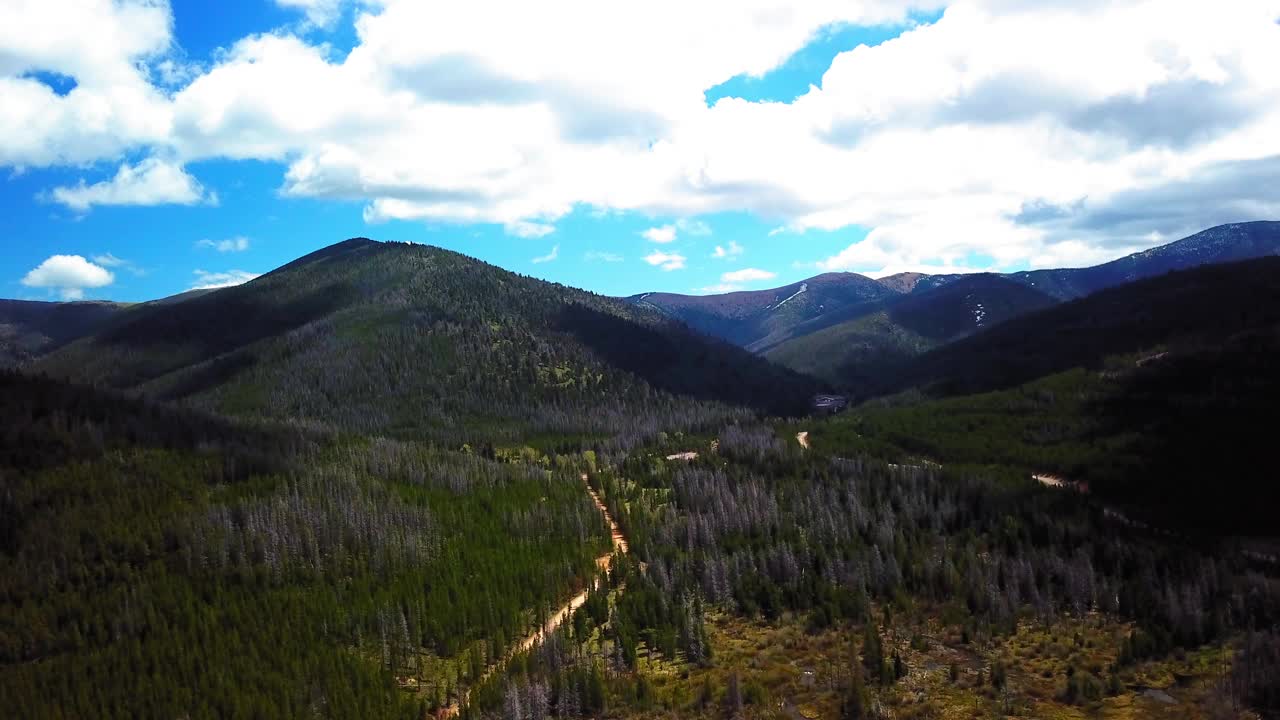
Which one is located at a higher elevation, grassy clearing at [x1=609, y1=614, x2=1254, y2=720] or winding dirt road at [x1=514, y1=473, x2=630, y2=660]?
winding dirt road at [x1=514, y1=473, x2=630, y2=660]

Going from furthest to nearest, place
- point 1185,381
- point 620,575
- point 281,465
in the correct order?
point 1185,381 < point 281,465 < point 620,575

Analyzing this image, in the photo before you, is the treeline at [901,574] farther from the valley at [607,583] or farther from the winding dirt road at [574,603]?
the winding dirt road at [574,603]

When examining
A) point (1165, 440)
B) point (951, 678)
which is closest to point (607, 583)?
point (951, 678)

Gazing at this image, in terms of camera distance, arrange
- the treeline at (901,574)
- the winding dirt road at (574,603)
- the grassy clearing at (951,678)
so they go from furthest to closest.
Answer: the winding dirt road at (574,603) → the treeline at (901,574) → the grassy clearing at (951,678)

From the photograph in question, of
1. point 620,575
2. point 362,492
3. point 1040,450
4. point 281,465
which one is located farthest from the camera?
point 1040,450

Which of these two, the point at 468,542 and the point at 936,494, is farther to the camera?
the point at 936,494

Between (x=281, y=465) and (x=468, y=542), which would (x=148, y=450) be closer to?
(x=281, y=465)

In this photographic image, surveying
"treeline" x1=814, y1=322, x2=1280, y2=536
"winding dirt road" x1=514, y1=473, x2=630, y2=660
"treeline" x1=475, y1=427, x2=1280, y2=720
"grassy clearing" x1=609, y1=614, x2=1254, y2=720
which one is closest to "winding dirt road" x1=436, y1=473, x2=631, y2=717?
"winding dirt road" x1=514, y1=473, x2=630, y2=660

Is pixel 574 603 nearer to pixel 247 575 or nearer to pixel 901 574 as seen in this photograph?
pixel 901 574

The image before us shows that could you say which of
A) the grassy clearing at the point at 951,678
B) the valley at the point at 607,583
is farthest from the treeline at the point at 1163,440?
the grassy clearing at the point at 951,678

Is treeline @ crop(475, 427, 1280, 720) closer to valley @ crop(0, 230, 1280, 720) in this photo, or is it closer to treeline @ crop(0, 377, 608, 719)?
valley @ crop(0, 230, 1280, 720)

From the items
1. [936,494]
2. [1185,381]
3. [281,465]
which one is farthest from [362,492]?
[1185,381]
